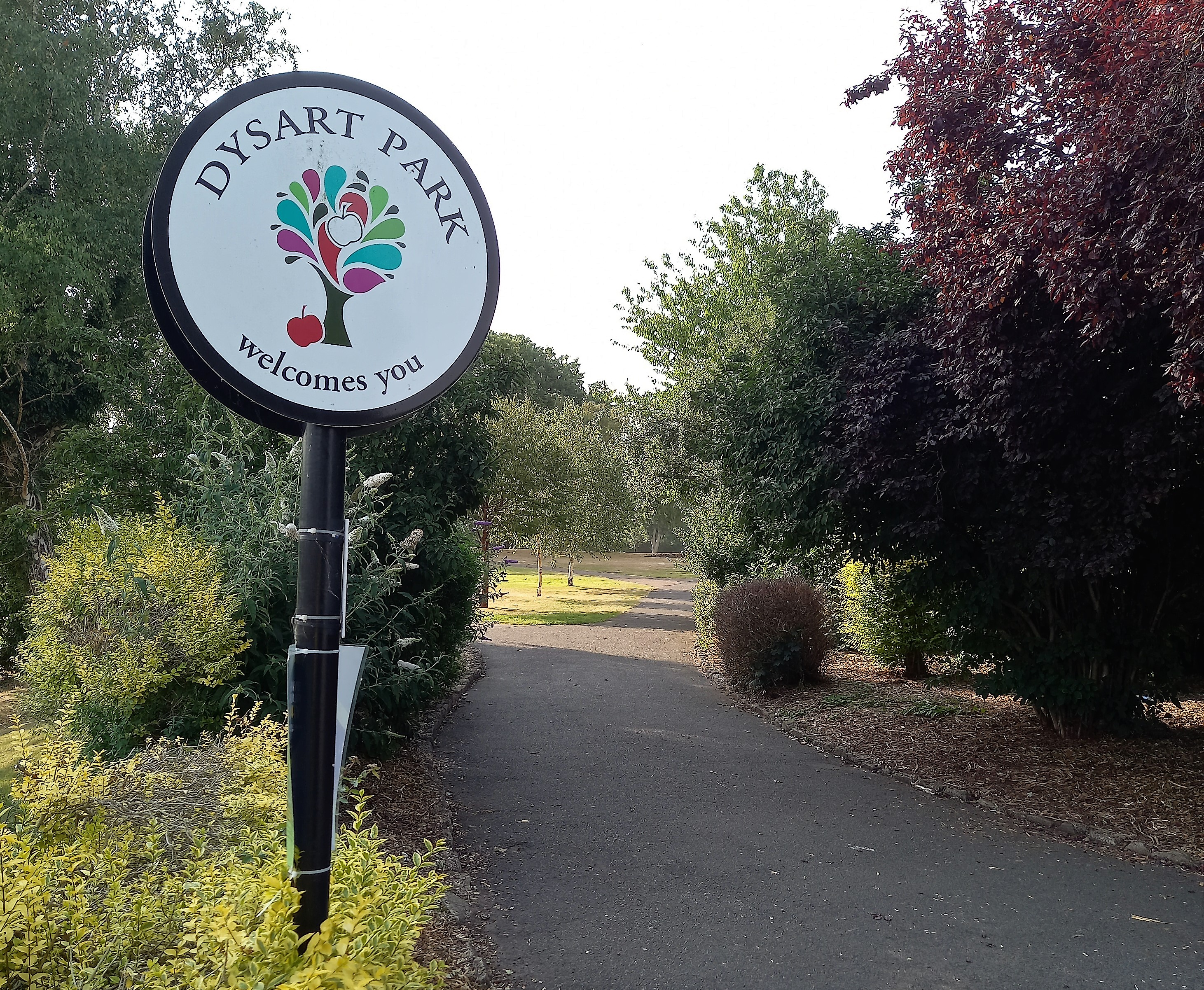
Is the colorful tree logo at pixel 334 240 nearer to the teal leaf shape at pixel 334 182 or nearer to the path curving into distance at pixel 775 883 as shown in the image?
the teal leaf shape at pixel 334 182

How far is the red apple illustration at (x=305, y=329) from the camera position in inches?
94.7

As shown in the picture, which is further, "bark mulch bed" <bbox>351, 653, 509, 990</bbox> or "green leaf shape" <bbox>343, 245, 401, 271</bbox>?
"bark mulch bed" <bbox>351, 653, 509, 990</bbox>

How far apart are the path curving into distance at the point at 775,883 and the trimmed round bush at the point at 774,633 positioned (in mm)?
2913

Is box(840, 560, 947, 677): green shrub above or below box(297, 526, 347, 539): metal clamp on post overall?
below

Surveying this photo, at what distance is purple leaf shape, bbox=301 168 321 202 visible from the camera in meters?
2.43

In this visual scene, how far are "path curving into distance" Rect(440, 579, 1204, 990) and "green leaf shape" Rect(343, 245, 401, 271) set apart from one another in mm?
3332

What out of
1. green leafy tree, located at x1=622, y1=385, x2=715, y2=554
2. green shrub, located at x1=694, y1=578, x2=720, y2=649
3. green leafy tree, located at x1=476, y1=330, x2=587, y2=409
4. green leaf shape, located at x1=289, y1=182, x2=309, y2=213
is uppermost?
green leafy tree, located at x1=476, y1=330, x2=587, y2=409

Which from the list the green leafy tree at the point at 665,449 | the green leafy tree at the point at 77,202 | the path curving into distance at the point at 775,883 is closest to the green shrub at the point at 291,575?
the path curving into distance at the point at 775,883

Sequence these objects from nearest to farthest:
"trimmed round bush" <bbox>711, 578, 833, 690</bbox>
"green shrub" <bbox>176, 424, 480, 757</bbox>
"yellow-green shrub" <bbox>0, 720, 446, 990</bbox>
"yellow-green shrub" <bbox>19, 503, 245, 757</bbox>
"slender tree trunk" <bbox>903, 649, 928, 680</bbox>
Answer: "yellow-green shrub" <bbox>0, 720, 446, 990</bbox> < "yellow-green shrub" <bbox>19, 503, 245, 757</bbox> < "green shrub" <bbox>176, 424, 480, 757</bbox> < "trimmed round bush" <bbox>711, 578, 833, 690</bbox> < "slender tree trunk" <bbox>903, 649, 928, 680</bbox>

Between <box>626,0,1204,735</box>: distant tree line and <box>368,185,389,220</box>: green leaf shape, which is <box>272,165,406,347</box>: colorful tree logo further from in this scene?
<box>626,0,1204,735</box>: distant tree line

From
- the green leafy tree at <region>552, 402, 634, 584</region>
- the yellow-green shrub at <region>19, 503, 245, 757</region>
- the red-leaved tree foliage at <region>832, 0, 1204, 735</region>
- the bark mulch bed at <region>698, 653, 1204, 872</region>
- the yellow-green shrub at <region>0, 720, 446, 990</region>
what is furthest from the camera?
the green leafy tree at <region>552, 402, 634, 584</region>

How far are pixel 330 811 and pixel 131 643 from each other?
9.99 ft

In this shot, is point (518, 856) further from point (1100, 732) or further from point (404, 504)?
point (1100, 732)

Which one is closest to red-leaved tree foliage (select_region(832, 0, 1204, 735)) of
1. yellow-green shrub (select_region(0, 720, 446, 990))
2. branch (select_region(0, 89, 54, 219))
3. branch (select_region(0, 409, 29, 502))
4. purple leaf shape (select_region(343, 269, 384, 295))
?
purple leaf shape (select_region(343, 269, 384, 295))
